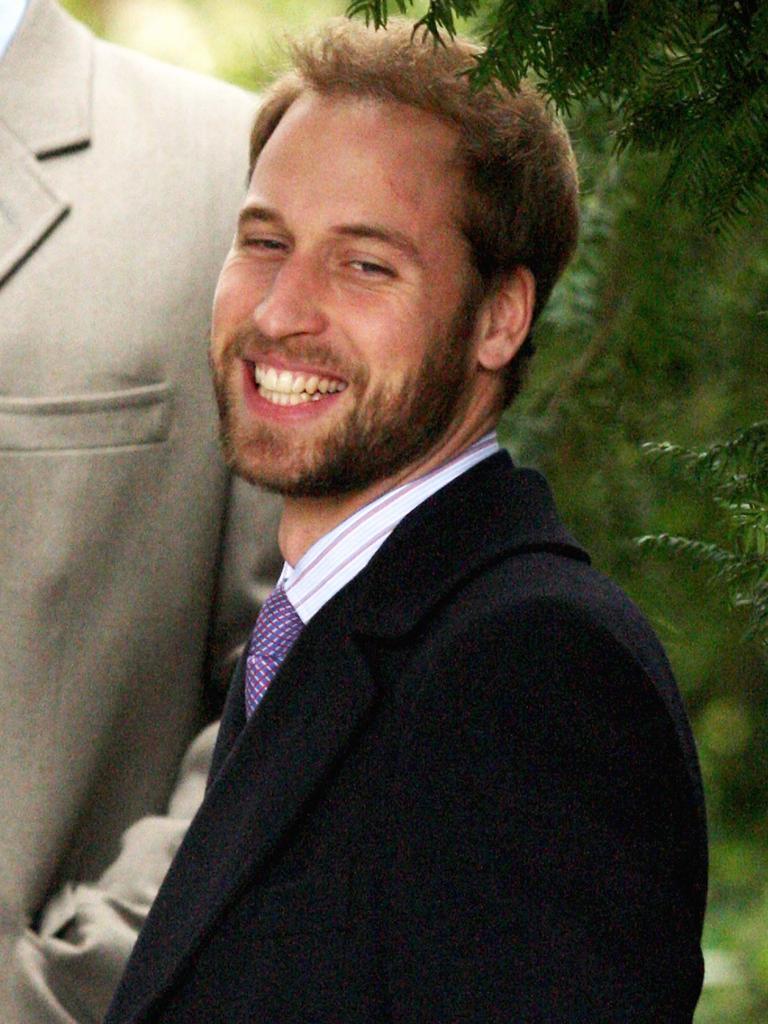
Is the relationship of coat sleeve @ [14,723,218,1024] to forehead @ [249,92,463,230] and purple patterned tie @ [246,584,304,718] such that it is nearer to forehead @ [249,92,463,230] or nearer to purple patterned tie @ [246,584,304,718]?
purple patterned tie @ [246,584,304,718]

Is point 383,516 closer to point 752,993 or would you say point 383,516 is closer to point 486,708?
point 486,708

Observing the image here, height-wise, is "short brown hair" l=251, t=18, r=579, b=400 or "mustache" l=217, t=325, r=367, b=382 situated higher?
"short brown hair" l=251, t=18, r=579, b=400

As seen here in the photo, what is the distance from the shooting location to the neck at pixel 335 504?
7.13 feet

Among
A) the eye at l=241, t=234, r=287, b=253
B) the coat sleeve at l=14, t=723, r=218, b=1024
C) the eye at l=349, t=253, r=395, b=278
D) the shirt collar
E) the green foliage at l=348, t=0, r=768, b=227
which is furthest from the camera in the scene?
the shirt collar

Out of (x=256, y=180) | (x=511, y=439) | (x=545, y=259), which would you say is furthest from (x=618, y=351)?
(x=256, y=180)

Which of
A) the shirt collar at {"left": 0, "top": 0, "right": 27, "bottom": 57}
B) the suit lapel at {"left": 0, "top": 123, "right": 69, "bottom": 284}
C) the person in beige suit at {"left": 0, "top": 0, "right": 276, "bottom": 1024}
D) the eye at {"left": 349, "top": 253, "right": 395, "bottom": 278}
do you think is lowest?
the person in beige suit at {"left": 0, "top": 0, "right": 276, "bottom": 1024}

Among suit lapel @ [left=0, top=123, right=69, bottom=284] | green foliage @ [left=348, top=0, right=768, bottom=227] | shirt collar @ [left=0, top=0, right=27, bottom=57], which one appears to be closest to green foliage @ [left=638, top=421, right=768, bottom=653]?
green foliage @ [left=348, top=0, right=768, bottom=227]

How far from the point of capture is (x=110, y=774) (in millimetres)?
2590

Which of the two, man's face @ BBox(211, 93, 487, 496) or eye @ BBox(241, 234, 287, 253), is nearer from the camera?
man's face @ BBox(211, 93, 487, 496)

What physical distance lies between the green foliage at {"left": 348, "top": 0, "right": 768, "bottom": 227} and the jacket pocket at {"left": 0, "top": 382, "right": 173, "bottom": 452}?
0.98 meters

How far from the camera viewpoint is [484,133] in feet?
7.02

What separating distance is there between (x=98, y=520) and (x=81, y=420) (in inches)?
4.8

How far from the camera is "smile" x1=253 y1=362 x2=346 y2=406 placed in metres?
2.14

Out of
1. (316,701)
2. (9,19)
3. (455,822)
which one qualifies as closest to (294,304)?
(316,701)
